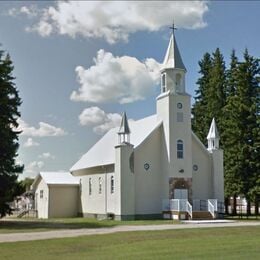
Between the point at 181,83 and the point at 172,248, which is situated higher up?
the point at 181,83

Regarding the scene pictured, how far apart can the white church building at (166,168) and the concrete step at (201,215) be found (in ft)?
0.26

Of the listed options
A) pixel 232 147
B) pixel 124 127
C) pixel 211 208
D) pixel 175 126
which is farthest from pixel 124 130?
pixel 232 147

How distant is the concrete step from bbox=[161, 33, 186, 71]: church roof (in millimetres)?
12415

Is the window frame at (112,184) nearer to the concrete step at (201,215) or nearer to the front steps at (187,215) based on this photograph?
the front steps at (187,215)

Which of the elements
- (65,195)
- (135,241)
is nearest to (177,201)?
(65,195)

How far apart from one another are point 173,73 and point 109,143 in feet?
35.8

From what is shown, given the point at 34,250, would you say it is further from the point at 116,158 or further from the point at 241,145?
the point at 241,145

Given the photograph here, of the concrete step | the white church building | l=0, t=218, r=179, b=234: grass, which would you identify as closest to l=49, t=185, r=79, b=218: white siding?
the white church building

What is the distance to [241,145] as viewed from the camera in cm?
4494

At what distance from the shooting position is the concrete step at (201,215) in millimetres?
37250

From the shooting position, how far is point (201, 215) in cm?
3762

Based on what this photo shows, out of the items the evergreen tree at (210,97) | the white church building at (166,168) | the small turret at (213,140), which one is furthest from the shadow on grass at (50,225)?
the evergreen tree at (210,97)

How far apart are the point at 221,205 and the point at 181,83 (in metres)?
10.8

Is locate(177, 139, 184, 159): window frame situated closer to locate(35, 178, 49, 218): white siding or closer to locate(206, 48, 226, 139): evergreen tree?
locate(206, 48, 226, 139): evergreen tree
